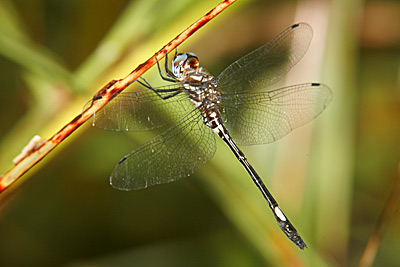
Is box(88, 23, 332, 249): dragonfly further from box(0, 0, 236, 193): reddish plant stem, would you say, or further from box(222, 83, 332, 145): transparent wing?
box(0, 0, 236, 193): reddish plant stem

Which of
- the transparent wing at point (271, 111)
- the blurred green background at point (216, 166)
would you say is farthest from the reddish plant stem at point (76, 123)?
the transparent wing at point (271, 111)

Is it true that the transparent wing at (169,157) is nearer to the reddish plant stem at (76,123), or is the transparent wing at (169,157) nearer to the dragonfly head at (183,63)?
the dragonfly head at (183,63)

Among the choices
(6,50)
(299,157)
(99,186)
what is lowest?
(299,157)

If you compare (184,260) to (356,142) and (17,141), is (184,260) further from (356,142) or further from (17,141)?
(356,142)

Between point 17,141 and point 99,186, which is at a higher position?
point 17,141

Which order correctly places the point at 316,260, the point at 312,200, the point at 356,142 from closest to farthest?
the point at 316,260 → the point at 312,200 → the point at 356,142

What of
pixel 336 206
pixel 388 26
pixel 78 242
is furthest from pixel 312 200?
pixel 388 26

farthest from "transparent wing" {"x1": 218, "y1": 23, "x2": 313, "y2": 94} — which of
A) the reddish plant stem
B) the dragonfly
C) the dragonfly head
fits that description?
the reddish plant stem

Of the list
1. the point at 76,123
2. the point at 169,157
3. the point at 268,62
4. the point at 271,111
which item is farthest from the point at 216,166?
the point at 76,123
